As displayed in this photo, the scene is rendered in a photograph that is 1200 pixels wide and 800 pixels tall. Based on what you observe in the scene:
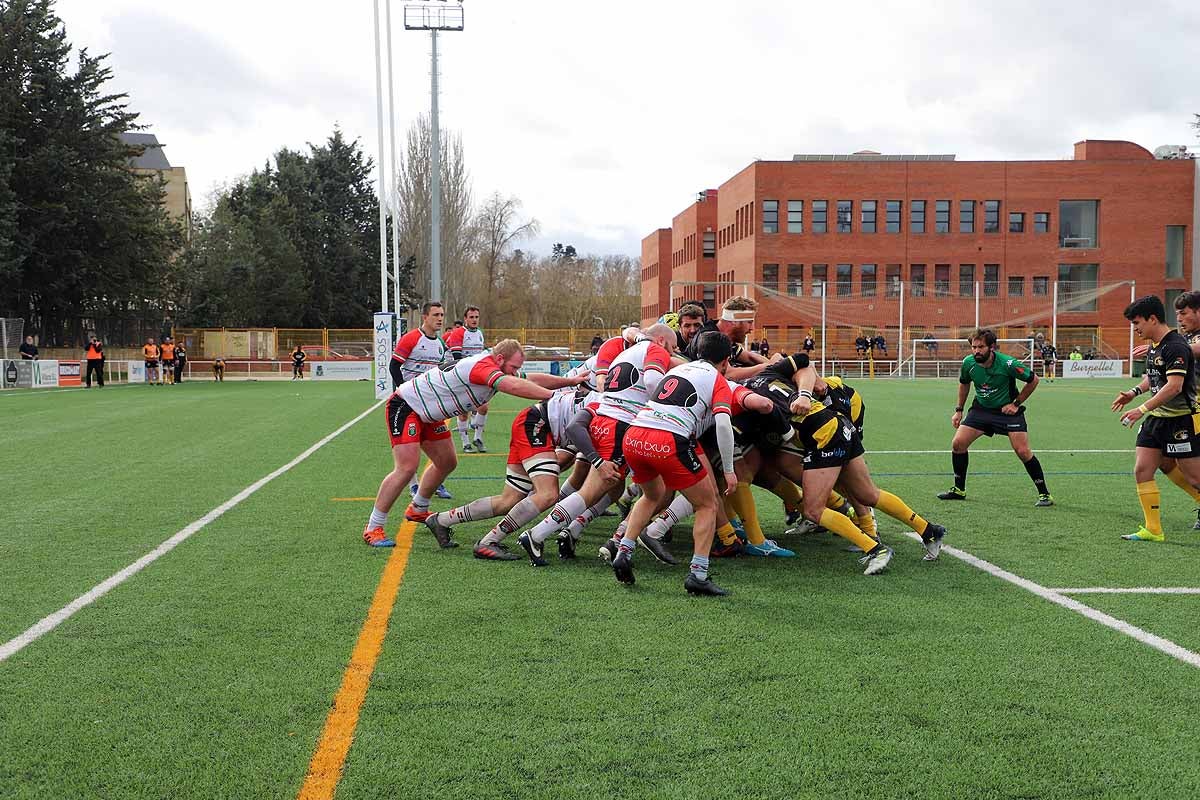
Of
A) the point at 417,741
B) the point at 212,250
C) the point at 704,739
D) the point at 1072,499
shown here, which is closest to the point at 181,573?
the point at 417,741

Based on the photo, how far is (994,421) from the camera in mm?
10000

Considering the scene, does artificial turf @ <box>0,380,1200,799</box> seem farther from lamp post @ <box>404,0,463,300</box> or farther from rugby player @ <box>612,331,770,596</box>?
lamp post @ <box>404,0,463,300</box>

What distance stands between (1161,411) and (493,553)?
17.5ft

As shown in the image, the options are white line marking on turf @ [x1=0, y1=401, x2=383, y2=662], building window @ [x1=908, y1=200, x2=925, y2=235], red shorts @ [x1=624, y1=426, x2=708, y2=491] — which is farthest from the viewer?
building window @ [x1=908, y1=200, x2=925, y2=235]

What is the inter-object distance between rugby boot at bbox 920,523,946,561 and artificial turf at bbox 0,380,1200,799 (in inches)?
3.8

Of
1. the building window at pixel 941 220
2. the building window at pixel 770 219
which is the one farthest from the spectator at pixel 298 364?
the building window at pixel 941 220

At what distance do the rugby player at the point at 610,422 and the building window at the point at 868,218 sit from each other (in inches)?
2192

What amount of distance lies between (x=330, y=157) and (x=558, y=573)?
201 feet

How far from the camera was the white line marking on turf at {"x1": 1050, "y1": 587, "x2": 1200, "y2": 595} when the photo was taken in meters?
6.18

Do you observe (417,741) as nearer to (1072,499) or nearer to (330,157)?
(1072,499)

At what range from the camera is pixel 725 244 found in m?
68.6

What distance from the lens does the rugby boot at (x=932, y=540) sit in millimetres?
6941

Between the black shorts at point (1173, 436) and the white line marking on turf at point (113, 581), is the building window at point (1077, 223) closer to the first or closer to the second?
the black shorts at point (1173, 436)

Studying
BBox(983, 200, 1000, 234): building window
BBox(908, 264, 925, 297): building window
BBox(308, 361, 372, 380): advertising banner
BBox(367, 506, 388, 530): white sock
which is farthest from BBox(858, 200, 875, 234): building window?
BBox(367, 506, 388, 530): white sock
